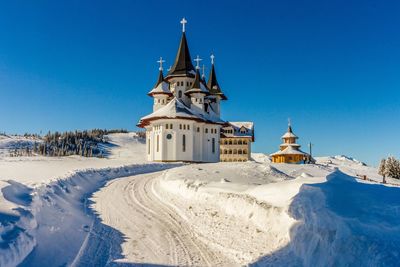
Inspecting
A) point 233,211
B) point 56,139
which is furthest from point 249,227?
point 56,139

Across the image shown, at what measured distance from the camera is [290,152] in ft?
213

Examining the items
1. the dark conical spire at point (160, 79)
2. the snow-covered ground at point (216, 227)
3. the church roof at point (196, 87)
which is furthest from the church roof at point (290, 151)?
the snow-covered ground at point (216, 227)

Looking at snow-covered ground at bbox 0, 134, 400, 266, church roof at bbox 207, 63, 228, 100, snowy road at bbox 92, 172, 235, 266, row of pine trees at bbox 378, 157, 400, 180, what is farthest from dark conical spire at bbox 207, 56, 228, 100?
snow-covered ground at bbox 0, 134, 400, 266

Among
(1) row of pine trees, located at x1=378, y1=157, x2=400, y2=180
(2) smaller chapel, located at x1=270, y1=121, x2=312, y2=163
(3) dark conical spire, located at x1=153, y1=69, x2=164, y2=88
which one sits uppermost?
(3) dark conical spire, located at x1=153, y1=69, x2=164, y2=88

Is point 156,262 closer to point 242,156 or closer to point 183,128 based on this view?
point 183,128

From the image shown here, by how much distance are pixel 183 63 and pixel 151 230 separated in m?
44.0

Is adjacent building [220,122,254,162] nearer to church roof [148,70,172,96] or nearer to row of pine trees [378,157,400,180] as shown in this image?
church roof [148,70,172,96]

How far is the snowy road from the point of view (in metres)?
9.77

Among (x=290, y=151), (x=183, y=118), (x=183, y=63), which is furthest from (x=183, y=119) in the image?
(x=290, y=151)

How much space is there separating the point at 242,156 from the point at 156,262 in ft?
193

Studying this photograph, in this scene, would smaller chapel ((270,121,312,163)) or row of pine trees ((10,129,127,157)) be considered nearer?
smaller chapel ((270,121,312,163))

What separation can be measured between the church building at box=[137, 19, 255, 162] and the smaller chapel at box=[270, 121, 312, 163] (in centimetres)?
1417

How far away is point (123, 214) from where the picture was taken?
1484 centimetres

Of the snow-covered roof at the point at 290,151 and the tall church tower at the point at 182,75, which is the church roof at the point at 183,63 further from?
the snow-covered roof at the point at 290,151
